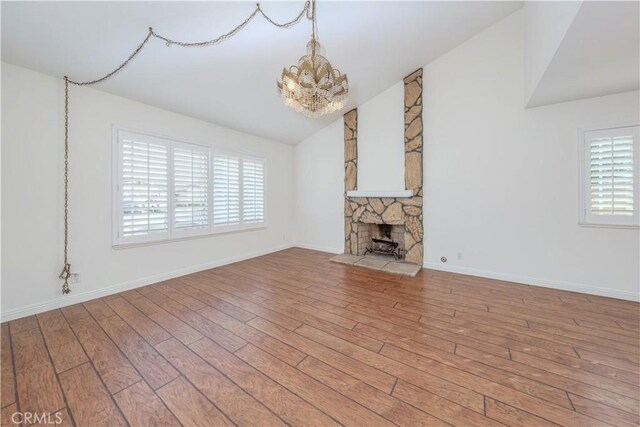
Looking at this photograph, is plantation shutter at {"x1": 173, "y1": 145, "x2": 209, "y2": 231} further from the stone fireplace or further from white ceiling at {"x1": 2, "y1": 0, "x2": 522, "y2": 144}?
the stone fireplace

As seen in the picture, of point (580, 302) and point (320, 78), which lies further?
point (580, 302)

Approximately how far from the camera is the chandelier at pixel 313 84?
7.27ft

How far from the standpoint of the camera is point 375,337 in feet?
6.86

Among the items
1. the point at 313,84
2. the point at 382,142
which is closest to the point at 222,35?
the point at 313,84

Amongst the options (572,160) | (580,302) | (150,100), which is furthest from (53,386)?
(572,160)

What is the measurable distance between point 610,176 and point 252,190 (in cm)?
534

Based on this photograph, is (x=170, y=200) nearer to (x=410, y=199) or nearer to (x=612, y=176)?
(x=410, y=199)

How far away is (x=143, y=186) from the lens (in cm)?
328

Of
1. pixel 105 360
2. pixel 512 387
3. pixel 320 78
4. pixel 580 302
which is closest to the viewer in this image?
pixel 512 387

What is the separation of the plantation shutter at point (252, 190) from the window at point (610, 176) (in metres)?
5.05

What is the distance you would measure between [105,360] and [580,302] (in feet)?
15.6

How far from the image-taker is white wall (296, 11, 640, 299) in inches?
116

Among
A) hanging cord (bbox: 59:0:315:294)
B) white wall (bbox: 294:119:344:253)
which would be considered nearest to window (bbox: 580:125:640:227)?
white wall (bbox: 294:119:344:253)

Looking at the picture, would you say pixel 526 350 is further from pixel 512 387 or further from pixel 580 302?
pixel 580 302
